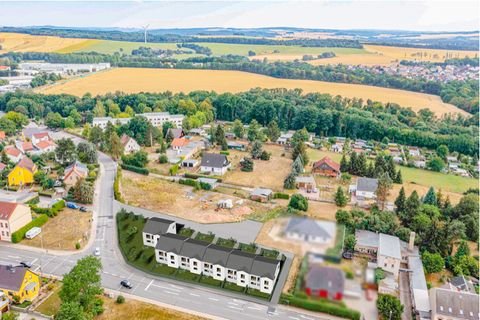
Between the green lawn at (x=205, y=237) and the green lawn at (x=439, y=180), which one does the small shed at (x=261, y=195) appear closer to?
the green lawn at (x=205, y=237)

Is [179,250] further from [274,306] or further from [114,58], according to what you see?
[114,58]

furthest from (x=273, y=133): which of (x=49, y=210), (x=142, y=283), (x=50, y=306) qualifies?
(x=50, y=306)

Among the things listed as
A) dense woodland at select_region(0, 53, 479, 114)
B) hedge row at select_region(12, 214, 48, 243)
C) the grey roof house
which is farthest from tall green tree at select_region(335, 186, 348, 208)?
dense woodland at select_region(0, 53, 479, 114)

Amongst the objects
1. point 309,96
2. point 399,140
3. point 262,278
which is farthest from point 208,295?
point 309,96

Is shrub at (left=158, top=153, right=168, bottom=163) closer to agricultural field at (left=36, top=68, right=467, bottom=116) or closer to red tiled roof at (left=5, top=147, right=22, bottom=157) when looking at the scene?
red tiled roof at (left=5, top=147, right=22, bottom=157)

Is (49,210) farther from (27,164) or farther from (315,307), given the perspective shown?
(315,307)
